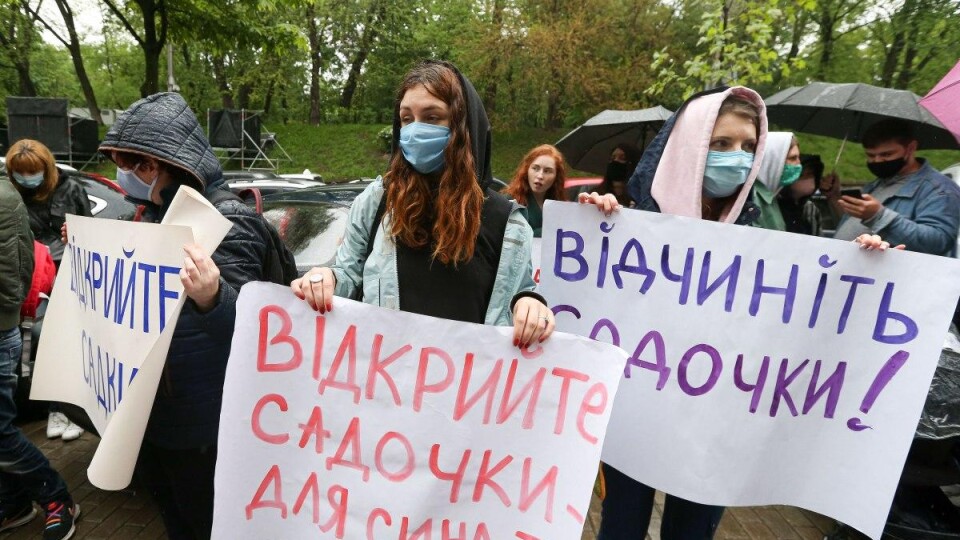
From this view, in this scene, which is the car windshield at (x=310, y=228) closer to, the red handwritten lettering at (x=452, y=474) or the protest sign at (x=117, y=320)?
the protest sign at (x=117, y=320)

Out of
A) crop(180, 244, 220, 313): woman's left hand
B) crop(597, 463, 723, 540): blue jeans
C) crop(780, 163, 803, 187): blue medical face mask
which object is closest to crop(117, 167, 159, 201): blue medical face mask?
crop(180, 244, 220, 313): woman's left hand

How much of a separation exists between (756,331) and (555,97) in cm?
2003

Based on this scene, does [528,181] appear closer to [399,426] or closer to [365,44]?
[399,426]

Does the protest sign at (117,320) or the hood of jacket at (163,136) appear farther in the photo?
the hood of jacket at (163,136)

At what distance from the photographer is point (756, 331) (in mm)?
1865

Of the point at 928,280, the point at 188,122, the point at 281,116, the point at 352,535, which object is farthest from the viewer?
the point at 281,116

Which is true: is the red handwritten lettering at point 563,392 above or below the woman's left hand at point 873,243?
below

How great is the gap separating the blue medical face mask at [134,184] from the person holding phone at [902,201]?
2593mm

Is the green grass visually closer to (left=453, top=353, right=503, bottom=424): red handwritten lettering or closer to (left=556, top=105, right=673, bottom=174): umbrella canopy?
(left=556, top=105, right=673, bottom=174): umbrella canopy

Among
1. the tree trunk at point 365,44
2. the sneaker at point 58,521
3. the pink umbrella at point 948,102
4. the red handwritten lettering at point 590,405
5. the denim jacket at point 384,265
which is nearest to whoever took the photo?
the red handwritten lettering at point 590,405

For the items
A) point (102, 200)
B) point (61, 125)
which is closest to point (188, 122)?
point (102, 200)

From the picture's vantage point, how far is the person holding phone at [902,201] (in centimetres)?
245

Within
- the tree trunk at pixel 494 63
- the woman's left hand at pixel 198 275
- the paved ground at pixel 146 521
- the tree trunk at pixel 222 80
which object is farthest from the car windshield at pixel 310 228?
the tree trunk at pixel 222 80

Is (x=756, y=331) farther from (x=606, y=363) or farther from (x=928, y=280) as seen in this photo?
(x=606, y=363)
